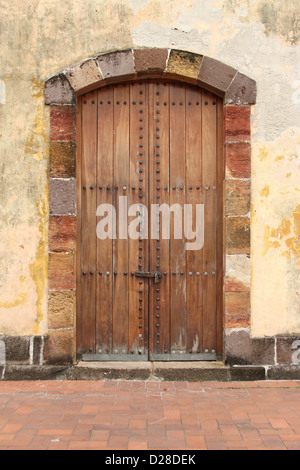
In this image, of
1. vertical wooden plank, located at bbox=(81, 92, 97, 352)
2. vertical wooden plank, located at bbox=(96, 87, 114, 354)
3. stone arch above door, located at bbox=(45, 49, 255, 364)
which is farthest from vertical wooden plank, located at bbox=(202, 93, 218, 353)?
vertical wooden plank, located at bbox=(81, 92, 97, 352)

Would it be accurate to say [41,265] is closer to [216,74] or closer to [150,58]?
[150,58]

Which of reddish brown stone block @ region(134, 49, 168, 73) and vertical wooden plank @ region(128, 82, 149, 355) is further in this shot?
vertical wooden plank @ region(128, 82, 149, 355)

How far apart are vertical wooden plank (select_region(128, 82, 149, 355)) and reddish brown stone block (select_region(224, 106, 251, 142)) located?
32.3 inches

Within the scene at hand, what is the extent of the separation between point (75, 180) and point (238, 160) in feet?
5.15

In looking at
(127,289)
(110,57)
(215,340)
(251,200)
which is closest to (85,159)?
(110,57)

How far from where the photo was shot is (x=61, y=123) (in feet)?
13.8

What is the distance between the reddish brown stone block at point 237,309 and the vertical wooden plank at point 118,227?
0.99m

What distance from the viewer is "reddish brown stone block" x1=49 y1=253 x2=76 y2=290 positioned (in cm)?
→ 416

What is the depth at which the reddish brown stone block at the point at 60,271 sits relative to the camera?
4.16m

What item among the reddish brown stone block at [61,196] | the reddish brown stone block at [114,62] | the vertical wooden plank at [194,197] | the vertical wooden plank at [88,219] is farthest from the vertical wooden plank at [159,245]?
the reddish brown stone block at [61,196]

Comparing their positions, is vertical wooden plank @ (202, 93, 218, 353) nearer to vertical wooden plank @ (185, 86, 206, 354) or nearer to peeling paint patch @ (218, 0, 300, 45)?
vertical wooden plank @ (185, 86, 206, 354)

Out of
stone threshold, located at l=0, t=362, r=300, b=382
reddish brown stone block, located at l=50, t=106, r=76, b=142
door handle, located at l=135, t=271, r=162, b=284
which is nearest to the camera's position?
stone threshold, located at l=0, t=362, r=300, b=382

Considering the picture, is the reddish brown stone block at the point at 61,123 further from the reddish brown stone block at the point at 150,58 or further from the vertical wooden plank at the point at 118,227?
the reddish brown stone block at the point at 150,58

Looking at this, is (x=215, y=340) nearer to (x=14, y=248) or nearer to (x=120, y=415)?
(x=120, y=415)
